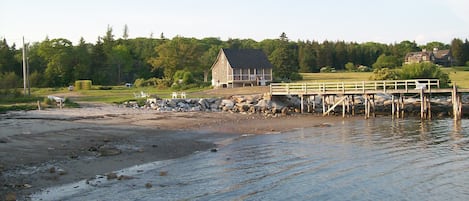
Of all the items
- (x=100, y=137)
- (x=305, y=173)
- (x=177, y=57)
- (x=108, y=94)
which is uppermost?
(x=177, y=57)

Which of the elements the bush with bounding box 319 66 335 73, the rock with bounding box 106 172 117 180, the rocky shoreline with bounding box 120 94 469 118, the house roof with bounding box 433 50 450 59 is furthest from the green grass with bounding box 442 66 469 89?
the rock with bounding box 106 172 117 180

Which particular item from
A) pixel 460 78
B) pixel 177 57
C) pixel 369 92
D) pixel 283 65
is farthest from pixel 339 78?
pixel 369 92

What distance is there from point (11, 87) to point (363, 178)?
43.7 meters

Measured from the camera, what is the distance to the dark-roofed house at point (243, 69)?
62.1 meters

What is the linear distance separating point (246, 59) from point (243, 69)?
5.54 feet

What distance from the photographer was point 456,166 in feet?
57.9

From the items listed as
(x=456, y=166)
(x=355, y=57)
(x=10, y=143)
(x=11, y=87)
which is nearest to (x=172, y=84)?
(x=11, y=87)

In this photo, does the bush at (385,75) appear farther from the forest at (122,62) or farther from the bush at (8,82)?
the bush at (8,82)

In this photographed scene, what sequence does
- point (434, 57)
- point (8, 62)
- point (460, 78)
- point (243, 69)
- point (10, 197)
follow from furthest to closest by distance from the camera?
point (434, 57) → point (8, 62) → point (460, 78) → point (243, 69) → point (10, 197)

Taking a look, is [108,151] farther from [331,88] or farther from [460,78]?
[460,78]

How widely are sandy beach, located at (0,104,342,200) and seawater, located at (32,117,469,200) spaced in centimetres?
102

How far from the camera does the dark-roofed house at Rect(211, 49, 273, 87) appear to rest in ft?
204

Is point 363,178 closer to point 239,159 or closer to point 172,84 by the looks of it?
point 239,159

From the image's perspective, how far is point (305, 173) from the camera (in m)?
16.4
